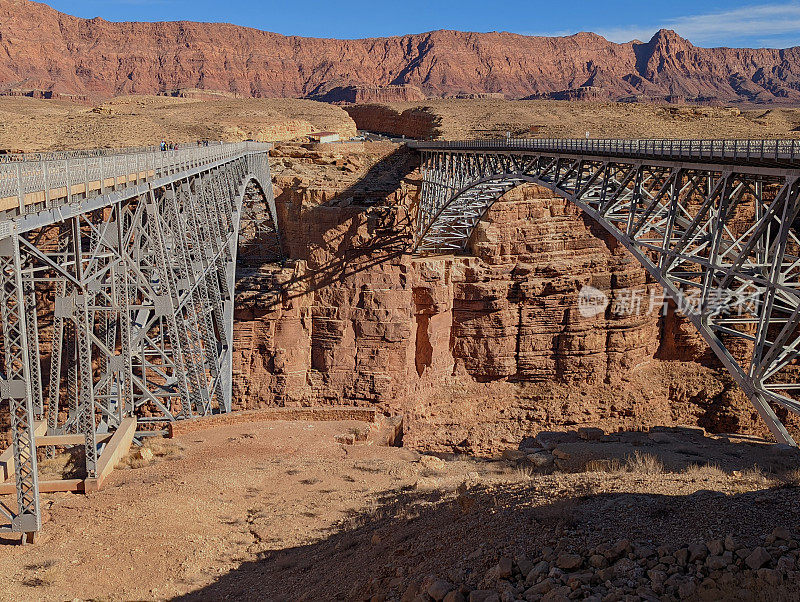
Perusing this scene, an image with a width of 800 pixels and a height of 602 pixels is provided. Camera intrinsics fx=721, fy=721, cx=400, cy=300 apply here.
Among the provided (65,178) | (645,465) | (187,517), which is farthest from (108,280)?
(645,465)

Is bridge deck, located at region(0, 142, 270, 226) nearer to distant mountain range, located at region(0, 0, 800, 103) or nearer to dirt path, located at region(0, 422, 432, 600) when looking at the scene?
dirt path, located at region(0, 422, 432, 600)

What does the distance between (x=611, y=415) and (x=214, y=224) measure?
24653mm

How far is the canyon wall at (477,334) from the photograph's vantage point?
38.7 meters

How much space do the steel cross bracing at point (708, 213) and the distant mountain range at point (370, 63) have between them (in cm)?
11228

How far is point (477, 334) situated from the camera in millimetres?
40375

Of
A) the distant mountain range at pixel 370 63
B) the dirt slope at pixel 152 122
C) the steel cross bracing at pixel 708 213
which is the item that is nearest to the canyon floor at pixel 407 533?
the steel cross bracing at pixel 708 213

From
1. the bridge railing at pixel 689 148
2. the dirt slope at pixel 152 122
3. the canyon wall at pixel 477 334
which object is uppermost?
the dirt slope at pixel 152 122

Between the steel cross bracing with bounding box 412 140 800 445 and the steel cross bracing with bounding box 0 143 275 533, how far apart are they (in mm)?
12582

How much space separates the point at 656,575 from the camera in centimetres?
770

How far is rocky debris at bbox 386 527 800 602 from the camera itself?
734cm

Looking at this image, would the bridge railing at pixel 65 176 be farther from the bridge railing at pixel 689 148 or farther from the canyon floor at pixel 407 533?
the bridge railing at pixel 689 148

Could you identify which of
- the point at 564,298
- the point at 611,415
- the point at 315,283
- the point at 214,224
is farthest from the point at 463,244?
the point at 214,224

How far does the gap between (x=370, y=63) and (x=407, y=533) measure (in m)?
→ 175

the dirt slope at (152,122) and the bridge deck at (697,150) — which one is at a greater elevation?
the dirt slope at (152,122)
